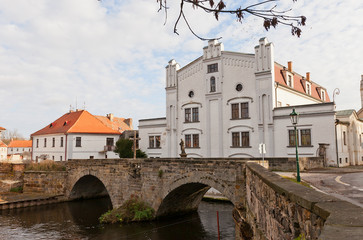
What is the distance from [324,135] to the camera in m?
24.2

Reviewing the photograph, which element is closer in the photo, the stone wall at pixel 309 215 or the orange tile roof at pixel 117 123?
the stone wall at pixel 309 215

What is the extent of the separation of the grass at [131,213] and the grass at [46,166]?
11.6 metres

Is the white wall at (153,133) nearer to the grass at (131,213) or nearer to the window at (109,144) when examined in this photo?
the window at (109,144)

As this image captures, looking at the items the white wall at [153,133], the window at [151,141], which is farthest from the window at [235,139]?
the window at [151,141]

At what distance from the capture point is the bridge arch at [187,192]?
14.6 metres

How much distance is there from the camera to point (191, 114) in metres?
31.9

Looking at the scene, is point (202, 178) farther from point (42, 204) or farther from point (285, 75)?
point (285, 75)

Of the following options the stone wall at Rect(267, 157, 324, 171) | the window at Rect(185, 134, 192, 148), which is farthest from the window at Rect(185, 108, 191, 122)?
the stone wall at Rect(267, 157, 324, 171)

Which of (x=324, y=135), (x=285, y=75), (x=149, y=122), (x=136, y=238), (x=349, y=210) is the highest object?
(x=285, y=75)

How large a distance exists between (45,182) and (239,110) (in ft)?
65.2

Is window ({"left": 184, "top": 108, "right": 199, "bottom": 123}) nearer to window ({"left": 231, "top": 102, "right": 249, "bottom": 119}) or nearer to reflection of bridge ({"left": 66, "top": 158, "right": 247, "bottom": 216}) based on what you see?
window ({"left": 231, "top": 102, "right": 249, "bottom": 119})

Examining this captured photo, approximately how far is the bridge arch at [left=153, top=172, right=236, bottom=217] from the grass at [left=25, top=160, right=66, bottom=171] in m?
14.0

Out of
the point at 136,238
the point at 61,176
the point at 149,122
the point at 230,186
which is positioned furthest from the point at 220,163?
the point at 149,122

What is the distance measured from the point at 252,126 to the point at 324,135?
6.32m
